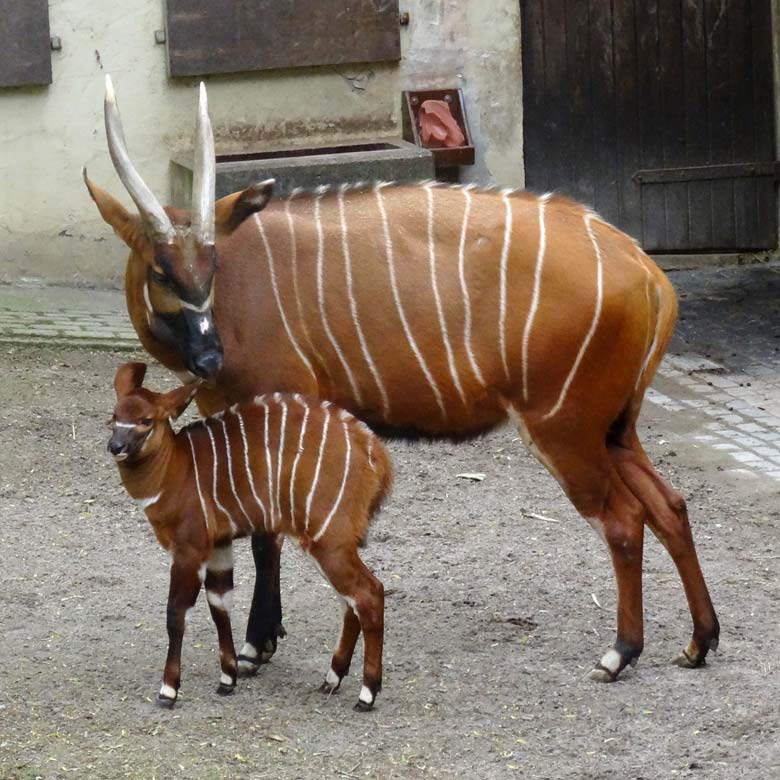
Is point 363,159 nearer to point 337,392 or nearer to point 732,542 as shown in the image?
point 732,542

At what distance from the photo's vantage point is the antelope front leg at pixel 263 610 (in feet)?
16.0

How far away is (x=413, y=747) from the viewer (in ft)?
14.2

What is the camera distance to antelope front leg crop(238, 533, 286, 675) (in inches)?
192

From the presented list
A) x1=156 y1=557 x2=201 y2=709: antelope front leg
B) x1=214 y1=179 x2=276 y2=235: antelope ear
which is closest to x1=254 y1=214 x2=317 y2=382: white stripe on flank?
x1=214 y1=179 x2=276 y2=235: antelope ear

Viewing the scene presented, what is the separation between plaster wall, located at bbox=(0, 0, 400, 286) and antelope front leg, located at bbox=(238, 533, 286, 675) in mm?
5364

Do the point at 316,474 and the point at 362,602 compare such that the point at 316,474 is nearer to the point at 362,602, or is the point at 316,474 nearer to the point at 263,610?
the point at 362,602

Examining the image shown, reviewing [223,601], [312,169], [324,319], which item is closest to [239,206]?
[324,319]

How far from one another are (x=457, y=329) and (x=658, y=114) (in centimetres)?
643

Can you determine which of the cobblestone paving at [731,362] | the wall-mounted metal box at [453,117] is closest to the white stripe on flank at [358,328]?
the cobblestone paving at [731,362]

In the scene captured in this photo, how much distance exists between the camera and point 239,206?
478 centimetres

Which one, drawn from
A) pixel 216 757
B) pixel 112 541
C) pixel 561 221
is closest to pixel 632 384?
pixel 561 221

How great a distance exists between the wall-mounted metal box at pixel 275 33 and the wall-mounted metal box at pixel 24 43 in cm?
76

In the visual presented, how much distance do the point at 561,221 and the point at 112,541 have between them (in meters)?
A: 2.37

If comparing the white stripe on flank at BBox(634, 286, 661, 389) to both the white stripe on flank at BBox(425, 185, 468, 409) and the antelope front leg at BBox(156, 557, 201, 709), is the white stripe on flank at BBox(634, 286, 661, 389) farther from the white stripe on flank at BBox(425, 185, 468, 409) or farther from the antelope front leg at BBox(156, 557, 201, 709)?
the antelope front leg at BBox(156, 557, 201, 709)
